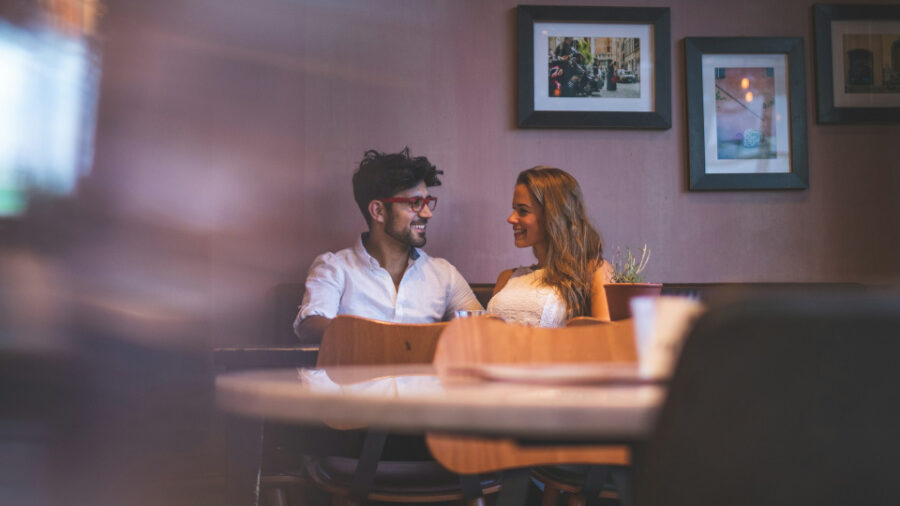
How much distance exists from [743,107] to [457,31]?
130 centimetres

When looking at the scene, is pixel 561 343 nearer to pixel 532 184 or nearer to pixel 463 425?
pixel 463 425

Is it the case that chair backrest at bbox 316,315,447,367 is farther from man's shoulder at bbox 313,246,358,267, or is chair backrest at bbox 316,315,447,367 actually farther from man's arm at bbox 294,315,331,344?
man's shoulder at bbox 313,246,358,267

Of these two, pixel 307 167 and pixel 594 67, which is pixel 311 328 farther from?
pixel 594 67

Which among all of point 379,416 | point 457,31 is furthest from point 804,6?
point 379,416

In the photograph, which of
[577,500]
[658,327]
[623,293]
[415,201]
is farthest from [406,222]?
[658,327]

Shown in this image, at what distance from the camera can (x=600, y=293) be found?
8.03 feet

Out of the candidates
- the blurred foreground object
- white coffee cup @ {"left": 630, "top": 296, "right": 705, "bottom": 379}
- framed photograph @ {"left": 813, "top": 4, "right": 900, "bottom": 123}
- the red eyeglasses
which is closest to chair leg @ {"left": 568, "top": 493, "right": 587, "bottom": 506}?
white coffee cup @ {"left": 630, "top": 296, "right": 705, "bottom": 379}

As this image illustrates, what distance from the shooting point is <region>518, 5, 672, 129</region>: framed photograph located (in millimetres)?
3047

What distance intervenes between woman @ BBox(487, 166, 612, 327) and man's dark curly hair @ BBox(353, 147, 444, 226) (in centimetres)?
42

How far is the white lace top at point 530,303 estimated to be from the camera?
2410 millimetres

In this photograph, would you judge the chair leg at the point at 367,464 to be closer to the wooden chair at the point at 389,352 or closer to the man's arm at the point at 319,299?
the wooden chair at the point at 389,352

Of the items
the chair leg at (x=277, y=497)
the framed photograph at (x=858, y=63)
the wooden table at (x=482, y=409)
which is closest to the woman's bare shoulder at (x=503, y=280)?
the chair leg at (x=277, y=497)

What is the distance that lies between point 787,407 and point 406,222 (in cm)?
231

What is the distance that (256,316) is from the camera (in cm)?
298
